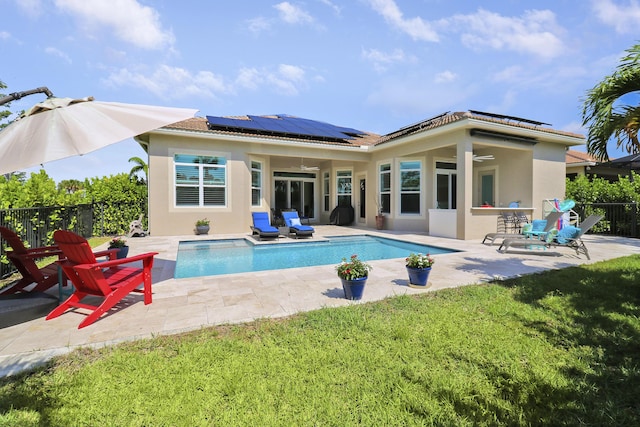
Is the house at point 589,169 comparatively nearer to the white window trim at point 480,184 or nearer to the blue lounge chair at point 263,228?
the white window trim at point 480,184

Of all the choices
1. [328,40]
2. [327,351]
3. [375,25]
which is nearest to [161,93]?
[328,40]

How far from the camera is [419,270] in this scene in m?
5.29

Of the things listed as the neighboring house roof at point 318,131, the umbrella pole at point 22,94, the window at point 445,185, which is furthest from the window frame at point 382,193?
the umbrella pole at point 22,94

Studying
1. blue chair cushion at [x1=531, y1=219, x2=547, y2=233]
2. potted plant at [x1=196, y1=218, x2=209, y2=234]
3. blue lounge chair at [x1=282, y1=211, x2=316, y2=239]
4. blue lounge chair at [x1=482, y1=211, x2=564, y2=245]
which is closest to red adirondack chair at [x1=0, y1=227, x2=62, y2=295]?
potted plant at [x1=196, y1=218, x2=209, y2=234]

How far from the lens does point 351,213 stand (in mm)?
17891

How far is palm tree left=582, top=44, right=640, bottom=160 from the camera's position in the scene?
4707 mm

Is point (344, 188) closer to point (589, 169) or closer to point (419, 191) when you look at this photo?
point (419, 191)

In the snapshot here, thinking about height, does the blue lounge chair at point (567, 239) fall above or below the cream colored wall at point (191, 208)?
below

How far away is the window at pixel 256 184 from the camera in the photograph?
14719 millimetres

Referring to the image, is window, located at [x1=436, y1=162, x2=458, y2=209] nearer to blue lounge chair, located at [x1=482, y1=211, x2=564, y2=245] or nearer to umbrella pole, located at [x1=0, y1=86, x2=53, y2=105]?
blue lounge chair, located at [x1=482, y1=211, x2=564, y2=245]

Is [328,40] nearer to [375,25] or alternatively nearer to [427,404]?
[375,25]

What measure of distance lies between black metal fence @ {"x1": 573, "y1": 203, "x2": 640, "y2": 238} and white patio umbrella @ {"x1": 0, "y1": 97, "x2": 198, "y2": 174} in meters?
17.0

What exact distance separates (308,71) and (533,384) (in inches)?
570

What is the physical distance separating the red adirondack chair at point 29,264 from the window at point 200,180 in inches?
318
